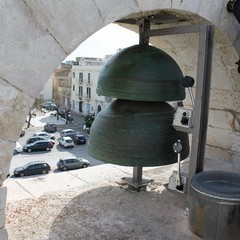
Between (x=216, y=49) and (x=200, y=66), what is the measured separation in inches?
36.6

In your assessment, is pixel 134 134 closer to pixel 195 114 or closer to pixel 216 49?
pixel 195 114

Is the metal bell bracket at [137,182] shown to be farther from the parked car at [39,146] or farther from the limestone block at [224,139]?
the parked car at [39,146]

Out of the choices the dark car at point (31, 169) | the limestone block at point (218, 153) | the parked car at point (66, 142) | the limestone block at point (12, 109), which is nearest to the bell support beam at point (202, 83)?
the limestone block at point (12, 109)

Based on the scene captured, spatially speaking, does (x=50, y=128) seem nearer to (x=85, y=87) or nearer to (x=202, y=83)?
(x=85, y=87)

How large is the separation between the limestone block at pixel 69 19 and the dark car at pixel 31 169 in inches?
430

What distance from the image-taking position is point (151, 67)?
227cm

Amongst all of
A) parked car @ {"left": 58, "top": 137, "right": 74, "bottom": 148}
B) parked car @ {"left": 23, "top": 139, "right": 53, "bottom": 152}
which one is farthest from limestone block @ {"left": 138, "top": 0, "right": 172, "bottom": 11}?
parked car @ {"left": 58, "top": 137, "right": 74, "bottom": 148}

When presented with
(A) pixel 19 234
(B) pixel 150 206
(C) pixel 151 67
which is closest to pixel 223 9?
(C) pixel 151 67

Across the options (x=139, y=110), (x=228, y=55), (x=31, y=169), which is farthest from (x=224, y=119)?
(x=31, y=169)

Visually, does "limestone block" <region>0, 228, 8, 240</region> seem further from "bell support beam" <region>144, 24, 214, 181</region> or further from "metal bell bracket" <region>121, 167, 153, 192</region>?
"metal bell bracket" <region>121, 167, 153, 192</region>

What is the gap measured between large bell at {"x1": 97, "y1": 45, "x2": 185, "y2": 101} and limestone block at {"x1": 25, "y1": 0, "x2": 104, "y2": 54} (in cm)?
50

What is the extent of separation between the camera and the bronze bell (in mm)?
2238

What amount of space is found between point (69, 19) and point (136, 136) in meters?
0.88

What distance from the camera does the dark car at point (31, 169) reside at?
12.1 m
